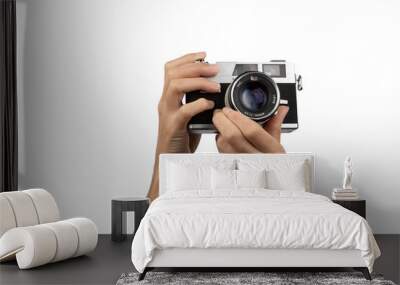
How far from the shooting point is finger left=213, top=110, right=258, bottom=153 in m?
4.88

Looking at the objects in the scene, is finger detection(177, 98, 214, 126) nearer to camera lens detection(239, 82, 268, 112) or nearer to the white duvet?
camera lens detection(239, 82, 268, 112)

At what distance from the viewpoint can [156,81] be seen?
5.54 m

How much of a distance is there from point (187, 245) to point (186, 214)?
6.2 inches

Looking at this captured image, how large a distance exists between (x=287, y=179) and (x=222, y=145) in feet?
2.47

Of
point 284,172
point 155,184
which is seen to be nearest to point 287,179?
point 284,172

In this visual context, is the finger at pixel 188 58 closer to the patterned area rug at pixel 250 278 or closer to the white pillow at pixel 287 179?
the white pillow at pixel 287 179

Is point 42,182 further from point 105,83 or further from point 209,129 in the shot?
point 209,129

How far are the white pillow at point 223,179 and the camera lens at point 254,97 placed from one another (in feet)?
1.98

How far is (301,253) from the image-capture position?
3488mm

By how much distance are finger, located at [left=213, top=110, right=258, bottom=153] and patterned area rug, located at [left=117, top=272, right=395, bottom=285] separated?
144cm

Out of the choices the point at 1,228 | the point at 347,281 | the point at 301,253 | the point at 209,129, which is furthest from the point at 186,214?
the point at 209,129

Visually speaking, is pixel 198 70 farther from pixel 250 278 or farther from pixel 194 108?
pixel 250 278

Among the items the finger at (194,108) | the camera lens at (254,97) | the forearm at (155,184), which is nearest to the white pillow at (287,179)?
the camera lens at (254,97)

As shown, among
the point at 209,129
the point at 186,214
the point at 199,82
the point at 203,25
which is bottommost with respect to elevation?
the point at 186,214
